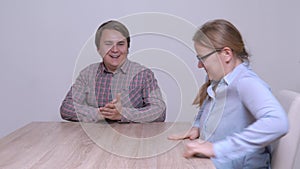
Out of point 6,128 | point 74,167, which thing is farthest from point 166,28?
point 6,128

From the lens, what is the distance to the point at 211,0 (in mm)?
2740

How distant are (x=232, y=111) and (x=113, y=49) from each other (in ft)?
3.14

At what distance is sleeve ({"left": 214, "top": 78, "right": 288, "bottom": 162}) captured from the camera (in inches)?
45.5

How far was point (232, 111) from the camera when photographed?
4.63 feet

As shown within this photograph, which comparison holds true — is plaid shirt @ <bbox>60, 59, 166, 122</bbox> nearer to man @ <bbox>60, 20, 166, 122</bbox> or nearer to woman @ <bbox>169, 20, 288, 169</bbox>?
man @ <bbox>60, 20, 166, 122</bbox>

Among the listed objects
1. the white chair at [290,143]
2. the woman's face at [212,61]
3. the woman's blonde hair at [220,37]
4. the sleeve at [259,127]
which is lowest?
the white chair at [290,143]

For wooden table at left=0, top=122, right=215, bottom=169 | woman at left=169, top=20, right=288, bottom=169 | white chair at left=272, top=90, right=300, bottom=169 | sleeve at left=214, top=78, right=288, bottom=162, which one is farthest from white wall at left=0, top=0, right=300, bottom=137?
sleeve at left=214, top=78, right=288, bottom=162

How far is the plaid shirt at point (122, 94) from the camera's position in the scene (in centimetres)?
205

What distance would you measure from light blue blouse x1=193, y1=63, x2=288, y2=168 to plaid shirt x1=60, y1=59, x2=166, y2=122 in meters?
0.53

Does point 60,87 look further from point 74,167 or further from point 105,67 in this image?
point 74,167

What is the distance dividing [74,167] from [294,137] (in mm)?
736

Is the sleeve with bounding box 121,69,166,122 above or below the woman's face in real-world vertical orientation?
below

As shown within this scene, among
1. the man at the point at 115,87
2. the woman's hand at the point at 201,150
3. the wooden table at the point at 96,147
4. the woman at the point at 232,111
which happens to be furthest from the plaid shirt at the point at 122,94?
the woman's hand at the point at 201,150

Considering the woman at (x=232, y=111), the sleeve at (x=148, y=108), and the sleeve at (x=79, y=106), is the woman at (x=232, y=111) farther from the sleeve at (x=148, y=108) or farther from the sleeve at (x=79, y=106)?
the sleeve at (x=79, y=106)
